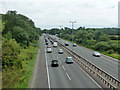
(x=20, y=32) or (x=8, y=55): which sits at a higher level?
(x=20, y=32)

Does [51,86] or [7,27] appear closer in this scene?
[51,86]

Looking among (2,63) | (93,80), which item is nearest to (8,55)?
(2,63)

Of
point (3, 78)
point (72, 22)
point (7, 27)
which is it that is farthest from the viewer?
point (72, 22)

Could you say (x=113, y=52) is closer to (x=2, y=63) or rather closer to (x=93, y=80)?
(x=93, y=80)

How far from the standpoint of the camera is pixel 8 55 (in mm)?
18984

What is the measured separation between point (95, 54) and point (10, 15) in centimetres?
2835

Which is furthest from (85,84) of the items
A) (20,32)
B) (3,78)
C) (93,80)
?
(20,32)

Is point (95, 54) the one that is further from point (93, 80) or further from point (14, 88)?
point (14, 88)

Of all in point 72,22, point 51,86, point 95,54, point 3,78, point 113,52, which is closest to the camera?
point 3,78

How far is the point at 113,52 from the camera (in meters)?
52.9

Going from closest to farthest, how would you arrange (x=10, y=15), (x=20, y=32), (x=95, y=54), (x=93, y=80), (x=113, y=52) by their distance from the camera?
(x=93, y=80) < (x=20, y=32) < (x=10, y=15) < (x=95, y=54) < (x=113, y=52)

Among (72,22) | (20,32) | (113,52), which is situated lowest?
(113,52)

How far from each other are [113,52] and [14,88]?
4432 centimetres

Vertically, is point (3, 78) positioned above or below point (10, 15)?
below
